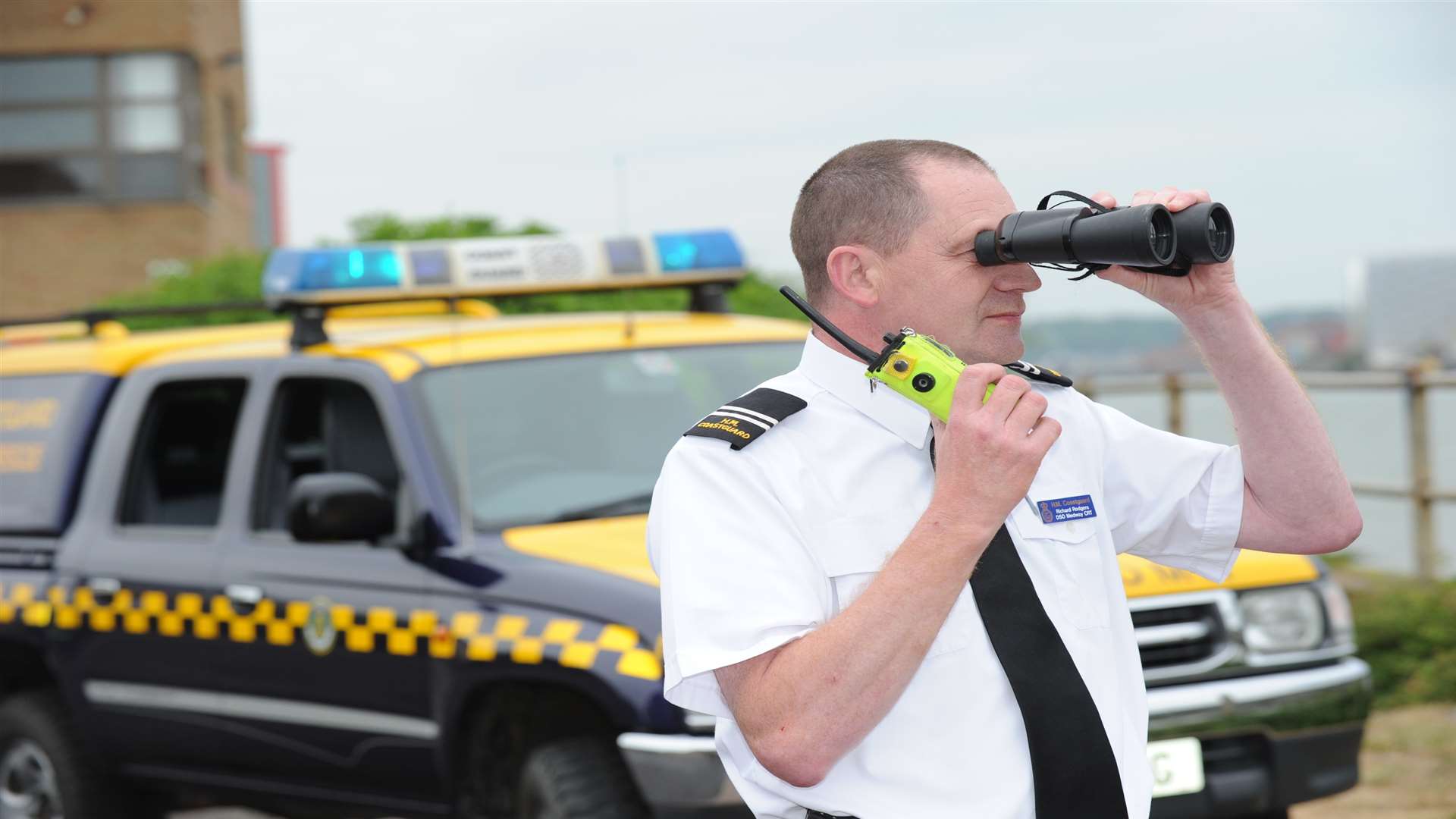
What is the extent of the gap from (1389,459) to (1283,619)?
14.6 feet

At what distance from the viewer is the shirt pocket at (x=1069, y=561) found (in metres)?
2.19

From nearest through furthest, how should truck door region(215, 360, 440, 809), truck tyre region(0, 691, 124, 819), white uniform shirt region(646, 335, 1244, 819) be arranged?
white uniform shirt region(646, 335, 1244, 819), truck door region(215, 360, 440, 809), truck tyre region(0, 691, 124, 819)

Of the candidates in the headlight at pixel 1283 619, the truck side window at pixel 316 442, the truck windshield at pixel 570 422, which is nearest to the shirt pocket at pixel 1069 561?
the headlight at pixel 1283 619

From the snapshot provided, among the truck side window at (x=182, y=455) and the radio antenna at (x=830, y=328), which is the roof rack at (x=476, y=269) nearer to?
the truck side window at (x=182, y=455)

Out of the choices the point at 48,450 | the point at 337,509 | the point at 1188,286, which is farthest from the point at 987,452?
the point at 48,450

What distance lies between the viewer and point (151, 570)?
5348 mm

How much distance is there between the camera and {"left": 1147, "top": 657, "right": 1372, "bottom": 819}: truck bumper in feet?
13.9

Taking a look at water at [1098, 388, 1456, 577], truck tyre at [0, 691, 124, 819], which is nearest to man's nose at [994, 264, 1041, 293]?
truck tyre at [0, 691, 124, 819]

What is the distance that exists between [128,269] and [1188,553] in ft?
78.0

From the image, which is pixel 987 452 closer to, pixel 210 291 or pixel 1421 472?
pixel 1421 472

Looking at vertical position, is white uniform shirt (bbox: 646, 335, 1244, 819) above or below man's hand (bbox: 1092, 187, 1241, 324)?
below

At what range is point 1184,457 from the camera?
2.47 m

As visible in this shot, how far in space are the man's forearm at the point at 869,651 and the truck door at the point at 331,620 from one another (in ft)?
8.72

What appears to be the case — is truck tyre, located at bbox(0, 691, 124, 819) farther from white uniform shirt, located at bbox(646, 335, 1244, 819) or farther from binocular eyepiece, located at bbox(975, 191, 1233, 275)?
binocular eyepiece, located at bbox(975, 191, 1233, 275)
